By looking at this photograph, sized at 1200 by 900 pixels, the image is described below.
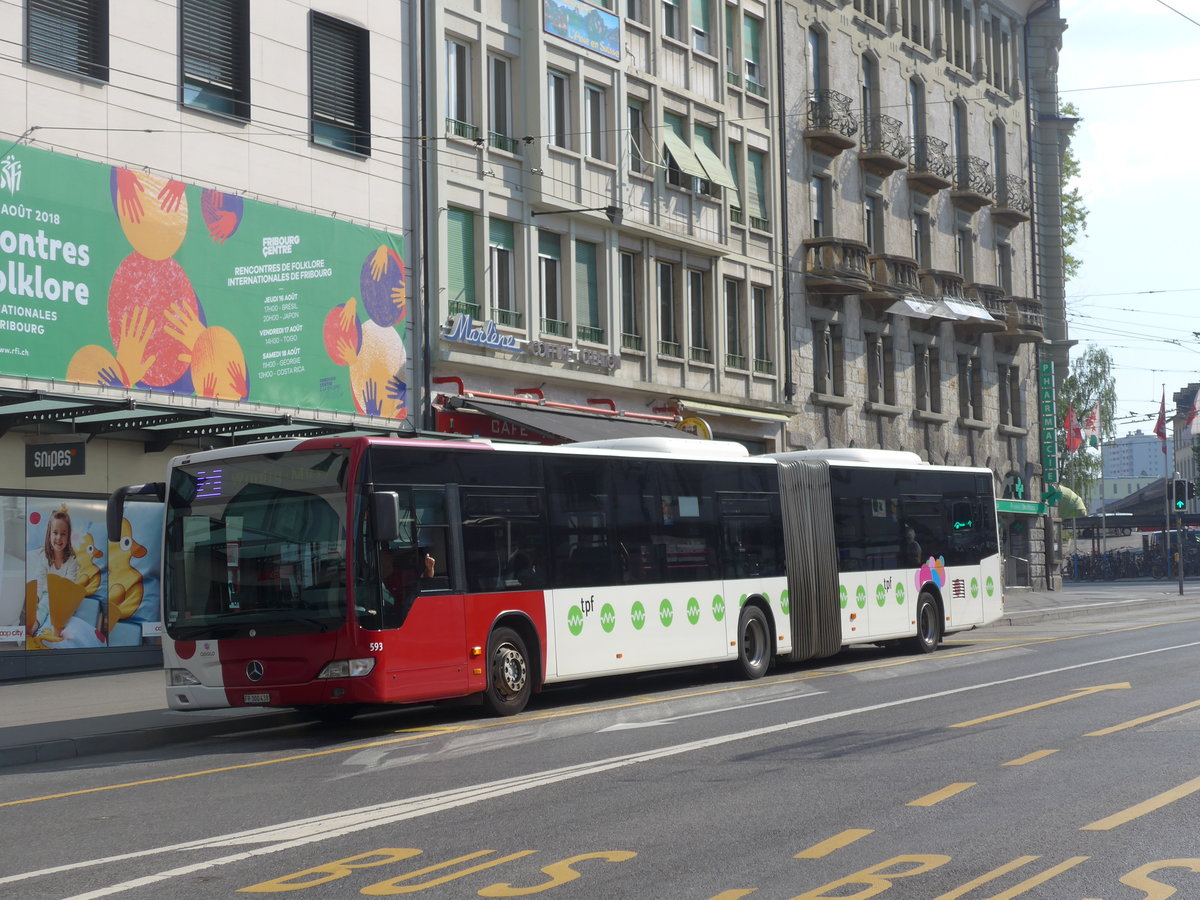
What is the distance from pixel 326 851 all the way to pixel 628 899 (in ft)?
6.73

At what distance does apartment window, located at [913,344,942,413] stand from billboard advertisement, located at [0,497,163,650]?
2692 cm

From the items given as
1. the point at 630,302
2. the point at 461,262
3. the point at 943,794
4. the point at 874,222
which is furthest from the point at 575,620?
the point at 874,222

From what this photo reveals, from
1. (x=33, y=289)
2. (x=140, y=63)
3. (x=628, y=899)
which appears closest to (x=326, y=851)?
(x=628, y=899)

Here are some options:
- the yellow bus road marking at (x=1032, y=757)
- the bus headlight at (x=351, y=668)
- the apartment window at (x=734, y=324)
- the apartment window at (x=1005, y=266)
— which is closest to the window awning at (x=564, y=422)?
the apartment window at (x=734, y=324)

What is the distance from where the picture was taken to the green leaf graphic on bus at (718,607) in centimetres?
1978

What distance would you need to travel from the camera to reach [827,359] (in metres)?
40.6

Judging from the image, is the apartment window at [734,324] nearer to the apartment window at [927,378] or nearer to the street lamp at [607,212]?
the street lamp at [607,212]

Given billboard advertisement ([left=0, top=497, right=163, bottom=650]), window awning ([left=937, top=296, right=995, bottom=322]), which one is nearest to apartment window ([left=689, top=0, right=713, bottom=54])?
window awning ([left=937, top=296, right=995, bottom=322])

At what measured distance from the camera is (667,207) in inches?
1329

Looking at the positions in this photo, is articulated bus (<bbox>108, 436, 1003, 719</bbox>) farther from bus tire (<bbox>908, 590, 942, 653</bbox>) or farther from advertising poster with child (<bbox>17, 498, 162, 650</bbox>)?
advertising poster with child (<bbox>17, 498, 162, 650</bbox>)

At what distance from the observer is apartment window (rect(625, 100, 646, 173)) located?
1277 inches

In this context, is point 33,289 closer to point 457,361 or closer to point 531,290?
point 457,361

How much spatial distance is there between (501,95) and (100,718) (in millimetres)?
16614

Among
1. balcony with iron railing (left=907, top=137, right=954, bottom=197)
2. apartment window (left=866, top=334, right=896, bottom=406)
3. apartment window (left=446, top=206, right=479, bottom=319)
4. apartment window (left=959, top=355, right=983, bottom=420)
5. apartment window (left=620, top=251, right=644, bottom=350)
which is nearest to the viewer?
apartment window (left=446, top=206, right=479, bottom=319)
